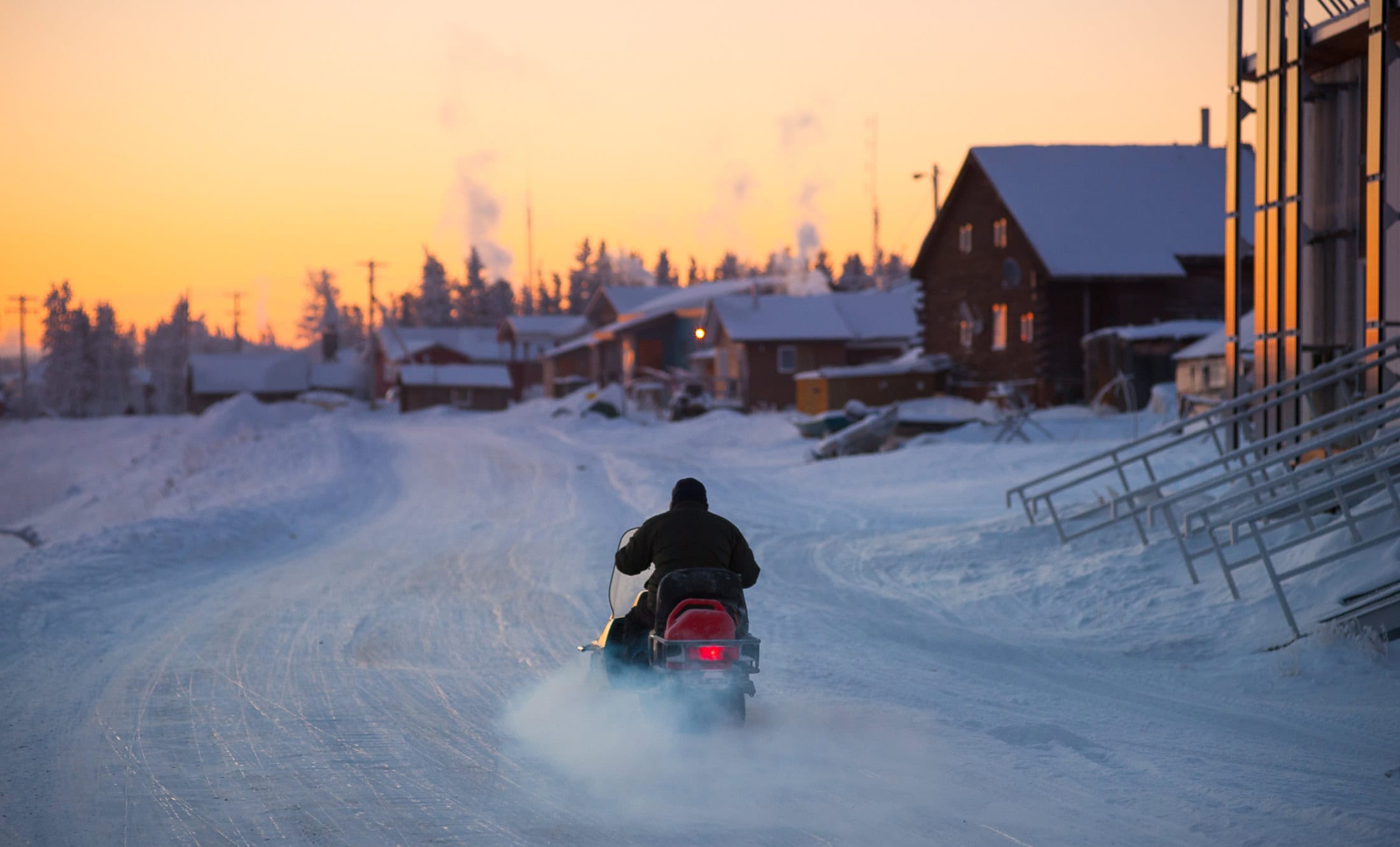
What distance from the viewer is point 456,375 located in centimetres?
8712

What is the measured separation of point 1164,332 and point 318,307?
16508 centimetres

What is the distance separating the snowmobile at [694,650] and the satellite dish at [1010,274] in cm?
3444

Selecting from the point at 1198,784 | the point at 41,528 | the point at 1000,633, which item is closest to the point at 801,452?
the point at 41,528

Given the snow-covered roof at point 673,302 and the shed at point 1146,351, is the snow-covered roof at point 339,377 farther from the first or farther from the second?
the shed at point 1146,351

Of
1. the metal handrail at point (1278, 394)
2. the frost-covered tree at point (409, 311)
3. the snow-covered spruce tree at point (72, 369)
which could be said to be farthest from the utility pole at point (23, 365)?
the metal handrail at point (1278, 394)

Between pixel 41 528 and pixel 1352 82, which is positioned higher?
pixel 1352 82

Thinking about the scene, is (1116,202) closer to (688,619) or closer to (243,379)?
(688,619)

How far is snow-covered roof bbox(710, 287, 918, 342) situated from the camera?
55.1 m

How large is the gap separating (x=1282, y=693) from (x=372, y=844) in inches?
233

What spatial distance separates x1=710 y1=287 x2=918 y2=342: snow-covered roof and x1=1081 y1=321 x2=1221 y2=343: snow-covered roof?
21269mm

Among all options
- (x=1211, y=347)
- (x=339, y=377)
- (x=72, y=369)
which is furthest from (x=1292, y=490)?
(x=72, y=369)

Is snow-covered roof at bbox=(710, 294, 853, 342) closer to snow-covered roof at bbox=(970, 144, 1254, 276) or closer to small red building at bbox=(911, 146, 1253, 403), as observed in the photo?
small red building at bbox=(911, 146, 1253, 403)

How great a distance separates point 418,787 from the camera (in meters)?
5.85

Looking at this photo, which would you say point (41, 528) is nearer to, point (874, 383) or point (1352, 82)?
point (874, 383)
